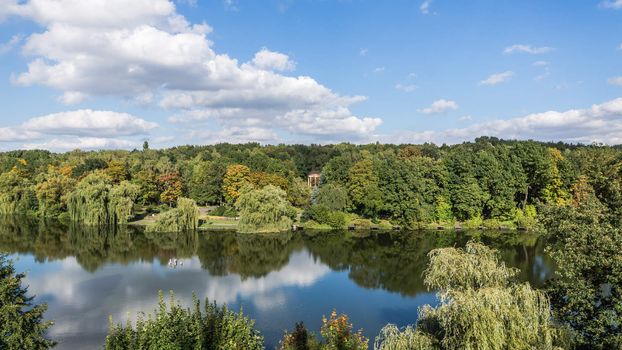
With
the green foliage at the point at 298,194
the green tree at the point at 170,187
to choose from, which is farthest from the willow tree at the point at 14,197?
the green foliage at the point at 298,194

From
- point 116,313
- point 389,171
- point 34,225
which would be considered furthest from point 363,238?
point 34,225

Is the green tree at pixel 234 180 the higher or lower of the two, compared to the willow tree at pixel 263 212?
higher

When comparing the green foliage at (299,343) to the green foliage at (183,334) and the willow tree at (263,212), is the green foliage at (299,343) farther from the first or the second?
the willow tree at (263,212)

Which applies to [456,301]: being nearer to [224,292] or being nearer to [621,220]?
[621,220]

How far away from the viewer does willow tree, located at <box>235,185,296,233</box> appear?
46.1 meters

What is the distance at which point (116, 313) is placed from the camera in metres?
22.4

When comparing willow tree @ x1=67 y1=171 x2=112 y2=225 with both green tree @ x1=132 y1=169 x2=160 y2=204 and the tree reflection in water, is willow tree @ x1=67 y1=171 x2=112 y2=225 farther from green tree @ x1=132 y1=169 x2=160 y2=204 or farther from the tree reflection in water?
green tree @ x1=132 y1=169 x2=160 y2=204

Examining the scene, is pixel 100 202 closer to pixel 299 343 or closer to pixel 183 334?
pixel 299 343

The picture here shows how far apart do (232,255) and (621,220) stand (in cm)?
2913

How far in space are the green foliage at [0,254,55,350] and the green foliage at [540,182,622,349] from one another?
1668 cm

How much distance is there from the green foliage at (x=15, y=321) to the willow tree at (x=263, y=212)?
32.0m

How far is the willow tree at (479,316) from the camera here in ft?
34.6

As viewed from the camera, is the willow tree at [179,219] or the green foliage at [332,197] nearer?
the willow tree at [179,219]

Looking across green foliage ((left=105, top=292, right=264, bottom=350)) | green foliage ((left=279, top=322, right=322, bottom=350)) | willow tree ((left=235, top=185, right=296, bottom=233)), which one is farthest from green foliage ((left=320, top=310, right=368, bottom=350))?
willow tree ((left=235, top=185, right=296, bottom=233))
